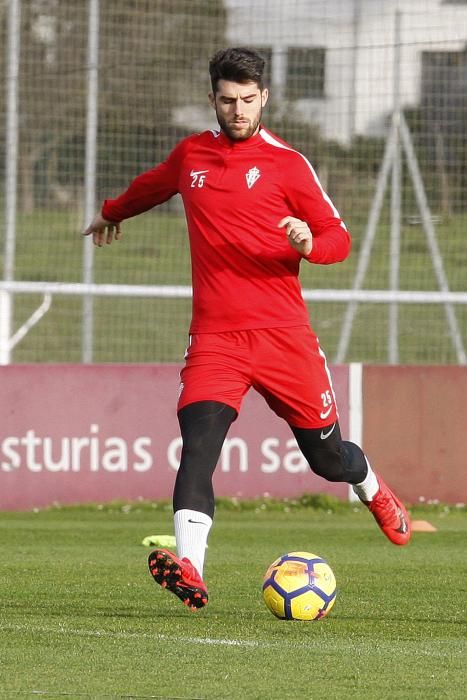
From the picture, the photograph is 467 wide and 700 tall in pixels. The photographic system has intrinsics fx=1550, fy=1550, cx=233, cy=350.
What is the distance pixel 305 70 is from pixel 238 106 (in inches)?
380

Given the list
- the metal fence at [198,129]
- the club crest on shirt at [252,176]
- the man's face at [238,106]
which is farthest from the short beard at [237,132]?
the metal fence at [198,129]

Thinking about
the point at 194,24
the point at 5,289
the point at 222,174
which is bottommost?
the point at 5,289

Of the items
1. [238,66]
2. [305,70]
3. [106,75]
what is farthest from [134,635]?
[305,70]

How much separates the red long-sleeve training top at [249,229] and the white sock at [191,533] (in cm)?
90

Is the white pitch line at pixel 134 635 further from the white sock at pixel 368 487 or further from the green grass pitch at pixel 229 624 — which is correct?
the white sock at pixel 368 487

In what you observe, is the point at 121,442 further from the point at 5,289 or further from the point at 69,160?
the point at 69,160

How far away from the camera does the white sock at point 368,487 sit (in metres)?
7.92

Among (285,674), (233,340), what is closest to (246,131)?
(233,340)

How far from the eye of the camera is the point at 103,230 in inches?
311

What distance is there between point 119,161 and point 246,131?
9.71 m

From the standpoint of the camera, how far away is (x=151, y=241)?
56.4ft

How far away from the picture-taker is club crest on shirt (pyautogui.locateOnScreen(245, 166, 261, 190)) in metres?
7.13

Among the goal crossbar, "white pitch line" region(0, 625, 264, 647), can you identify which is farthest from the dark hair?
the goal crossbar

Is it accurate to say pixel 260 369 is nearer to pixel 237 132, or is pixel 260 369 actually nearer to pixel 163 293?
pixel 237 132
